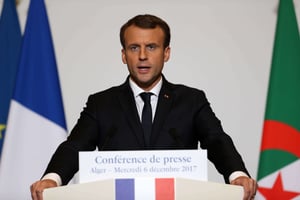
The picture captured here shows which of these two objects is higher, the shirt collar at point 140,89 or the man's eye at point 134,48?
the man's eye at point 134,48

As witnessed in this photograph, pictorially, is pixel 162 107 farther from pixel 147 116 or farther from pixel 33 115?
pixel 33 115

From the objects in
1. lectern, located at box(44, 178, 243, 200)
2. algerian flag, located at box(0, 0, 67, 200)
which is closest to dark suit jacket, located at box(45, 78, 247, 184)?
lectern, located at box(44, 178, 243, 200)

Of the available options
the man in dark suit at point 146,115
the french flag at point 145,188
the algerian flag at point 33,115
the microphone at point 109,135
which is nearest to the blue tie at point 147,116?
the man in dark suit at point 146,115

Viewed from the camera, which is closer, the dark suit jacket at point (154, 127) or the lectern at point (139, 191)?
the lectern at point (139, 191)

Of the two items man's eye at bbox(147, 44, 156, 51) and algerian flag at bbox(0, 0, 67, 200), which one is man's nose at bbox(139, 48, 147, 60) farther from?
algerian flag at bbox(0, 0, 67, 200)

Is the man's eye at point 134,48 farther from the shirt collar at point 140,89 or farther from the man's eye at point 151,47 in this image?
the shirt collar at point 140,89

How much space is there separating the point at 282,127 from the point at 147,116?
5.53ft

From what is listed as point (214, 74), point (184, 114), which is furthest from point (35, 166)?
point (184, 114)

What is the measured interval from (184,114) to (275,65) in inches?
66.5

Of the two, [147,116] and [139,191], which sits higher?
[147,116]

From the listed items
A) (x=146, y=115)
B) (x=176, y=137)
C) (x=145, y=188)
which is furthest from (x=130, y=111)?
(x=145, y=188)

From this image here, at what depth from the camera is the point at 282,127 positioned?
3441 mm

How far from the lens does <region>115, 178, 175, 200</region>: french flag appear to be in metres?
1.46

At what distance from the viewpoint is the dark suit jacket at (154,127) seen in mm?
1907
